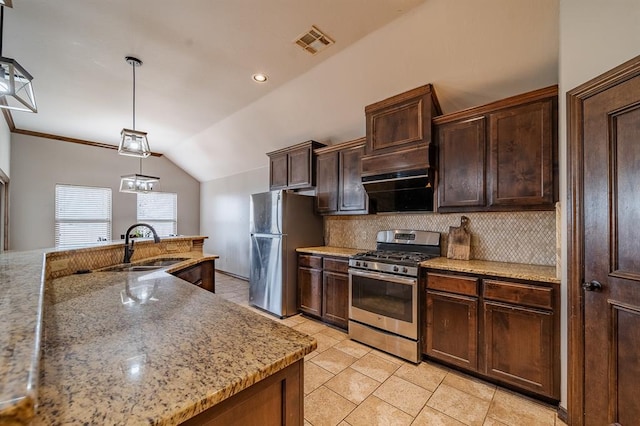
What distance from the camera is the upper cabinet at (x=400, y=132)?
A: 271cm

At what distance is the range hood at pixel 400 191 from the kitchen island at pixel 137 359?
87.6 inches

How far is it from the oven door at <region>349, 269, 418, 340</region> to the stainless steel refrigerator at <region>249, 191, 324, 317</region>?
1.06m

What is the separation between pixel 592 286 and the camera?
163 cm

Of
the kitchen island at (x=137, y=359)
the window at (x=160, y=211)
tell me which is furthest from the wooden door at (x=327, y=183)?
the window at (x=160, y=211)

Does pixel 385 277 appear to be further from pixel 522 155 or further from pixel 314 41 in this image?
pixel 314 41

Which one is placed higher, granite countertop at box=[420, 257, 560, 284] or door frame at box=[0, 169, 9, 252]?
door frame at box=[0, 169, 9, 252]

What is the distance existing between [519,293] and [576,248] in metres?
0.53

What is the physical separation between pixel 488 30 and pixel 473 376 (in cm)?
287

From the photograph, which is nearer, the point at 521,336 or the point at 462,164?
the point at 521,336

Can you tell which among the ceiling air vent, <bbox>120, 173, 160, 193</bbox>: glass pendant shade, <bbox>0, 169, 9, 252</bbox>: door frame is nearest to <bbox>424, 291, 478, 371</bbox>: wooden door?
the ceiling air vent

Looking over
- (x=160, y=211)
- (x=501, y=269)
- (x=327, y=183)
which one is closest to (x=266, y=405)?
(x=501, y=269)

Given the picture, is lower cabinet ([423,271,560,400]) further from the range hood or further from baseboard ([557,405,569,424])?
the range hood

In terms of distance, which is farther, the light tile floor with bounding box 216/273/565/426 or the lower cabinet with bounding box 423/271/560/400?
the lower cabinet with bounding box 423/271/560/400

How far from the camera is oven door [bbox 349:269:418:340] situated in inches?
100
